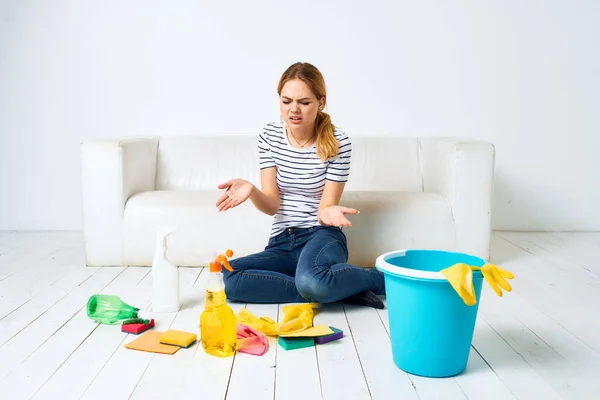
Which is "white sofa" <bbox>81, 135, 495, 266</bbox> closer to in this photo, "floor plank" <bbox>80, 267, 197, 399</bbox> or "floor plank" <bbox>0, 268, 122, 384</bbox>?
"floor plank" <bbox>0, 268, 122, 384</bbox>

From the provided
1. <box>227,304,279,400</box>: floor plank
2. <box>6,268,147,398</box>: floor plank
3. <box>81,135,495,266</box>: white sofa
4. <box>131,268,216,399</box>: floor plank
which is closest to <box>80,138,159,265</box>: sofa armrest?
<box>81,135,495,266</box>: white sofa

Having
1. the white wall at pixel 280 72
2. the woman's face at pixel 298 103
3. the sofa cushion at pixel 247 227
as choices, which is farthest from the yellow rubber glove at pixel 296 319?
the white wall at pixel 280 72

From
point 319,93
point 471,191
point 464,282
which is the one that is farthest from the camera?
point 471,191

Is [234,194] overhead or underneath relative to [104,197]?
overhead

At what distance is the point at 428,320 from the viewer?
4.69 feet

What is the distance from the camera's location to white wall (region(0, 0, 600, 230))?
10.8 ft

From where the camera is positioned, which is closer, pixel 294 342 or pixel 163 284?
pixel 294 342

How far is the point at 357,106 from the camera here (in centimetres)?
334

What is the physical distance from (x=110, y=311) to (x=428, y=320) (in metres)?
0.94

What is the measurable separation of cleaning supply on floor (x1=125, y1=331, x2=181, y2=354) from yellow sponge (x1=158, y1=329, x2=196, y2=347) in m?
0.01

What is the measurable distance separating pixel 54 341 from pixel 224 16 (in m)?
2.05

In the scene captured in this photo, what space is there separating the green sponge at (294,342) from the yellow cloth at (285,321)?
0.02 m

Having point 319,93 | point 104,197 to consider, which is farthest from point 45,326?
point 319,93

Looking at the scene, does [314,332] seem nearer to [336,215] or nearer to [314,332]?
[314,332]
